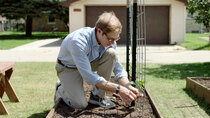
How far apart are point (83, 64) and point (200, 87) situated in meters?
2.47

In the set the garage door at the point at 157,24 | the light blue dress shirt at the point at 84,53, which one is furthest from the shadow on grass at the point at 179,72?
the garage door at the point at 157,24

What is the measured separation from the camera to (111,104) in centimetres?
386

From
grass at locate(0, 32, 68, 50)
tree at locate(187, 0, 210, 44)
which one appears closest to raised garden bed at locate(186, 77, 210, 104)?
tree at locate(187, 0, 210, 44)

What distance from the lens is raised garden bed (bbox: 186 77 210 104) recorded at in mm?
4395

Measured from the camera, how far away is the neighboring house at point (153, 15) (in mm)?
17625

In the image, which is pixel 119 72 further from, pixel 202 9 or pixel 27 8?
pixel 27 8

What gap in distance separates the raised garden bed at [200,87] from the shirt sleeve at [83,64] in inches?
84.4

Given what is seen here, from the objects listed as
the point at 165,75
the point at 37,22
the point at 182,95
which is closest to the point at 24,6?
the point at 37,22

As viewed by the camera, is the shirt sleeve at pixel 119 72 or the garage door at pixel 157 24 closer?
the shirt sleeve at pixel 119 72

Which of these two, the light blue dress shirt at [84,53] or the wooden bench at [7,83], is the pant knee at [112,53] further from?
the wooden bench at [7,83]

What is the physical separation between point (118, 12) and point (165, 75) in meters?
11.5

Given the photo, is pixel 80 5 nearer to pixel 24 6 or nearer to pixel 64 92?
pixel 24 6

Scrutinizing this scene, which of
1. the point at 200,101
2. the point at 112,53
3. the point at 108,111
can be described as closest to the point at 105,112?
the point at 108,111

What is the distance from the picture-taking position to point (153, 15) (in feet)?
58.8
